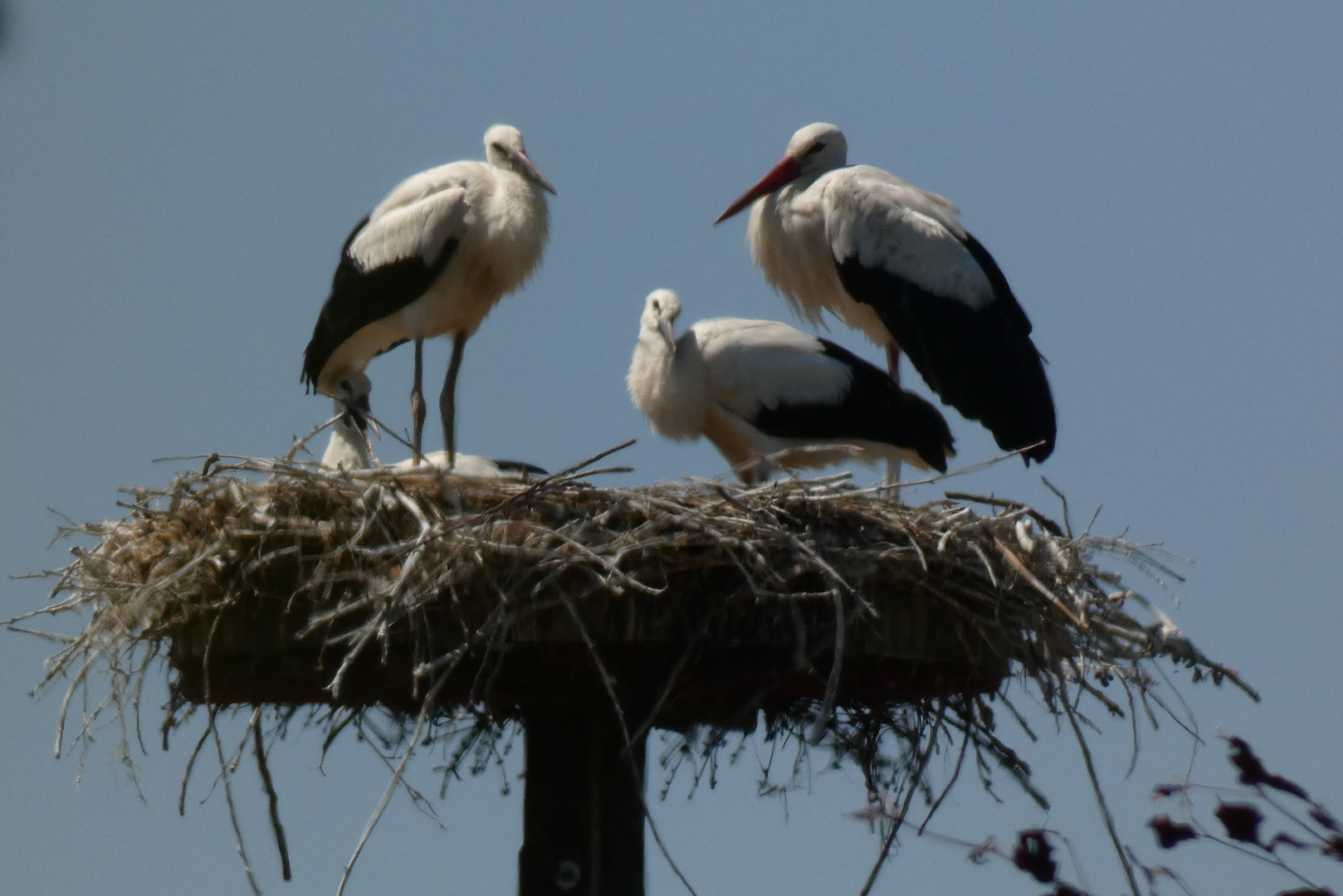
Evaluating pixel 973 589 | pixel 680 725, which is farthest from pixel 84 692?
pixel 973 589

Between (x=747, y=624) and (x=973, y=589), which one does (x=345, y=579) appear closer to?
(x=747, y=624)

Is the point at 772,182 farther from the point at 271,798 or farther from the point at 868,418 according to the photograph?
the point at 271,798

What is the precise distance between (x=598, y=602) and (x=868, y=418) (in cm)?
245

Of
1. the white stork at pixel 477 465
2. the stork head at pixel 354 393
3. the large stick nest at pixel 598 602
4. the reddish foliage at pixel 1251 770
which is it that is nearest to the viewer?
the reddish foliage at pixel 1251 770

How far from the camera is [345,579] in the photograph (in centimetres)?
402

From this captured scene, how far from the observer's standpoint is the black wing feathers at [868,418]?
238 inches

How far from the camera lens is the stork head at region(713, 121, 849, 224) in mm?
7168

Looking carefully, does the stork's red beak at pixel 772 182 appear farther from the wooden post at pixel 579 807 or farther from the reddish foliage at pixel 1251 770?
the reddish foliage at pixel 1251 770

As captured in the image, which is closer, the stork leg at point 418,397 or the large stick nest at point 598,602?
the large stick nest at point 598,602

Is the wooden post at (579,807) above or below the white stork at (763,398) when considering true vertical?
below

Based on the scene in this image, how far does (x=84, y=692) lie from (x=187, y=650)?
0.31 m

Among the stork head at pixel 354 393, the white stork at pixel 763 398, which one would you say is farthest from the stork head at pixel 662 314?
the stork head at pixel 354 393

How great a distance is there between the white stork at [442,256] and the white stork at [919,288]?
1233 millimetres

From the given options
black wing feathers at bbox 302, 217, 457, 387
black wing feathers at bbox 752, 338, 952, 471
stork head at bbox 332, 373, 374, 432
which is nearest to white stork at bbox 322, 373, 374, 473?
stork head at bbox 332, 373, 374, 432
